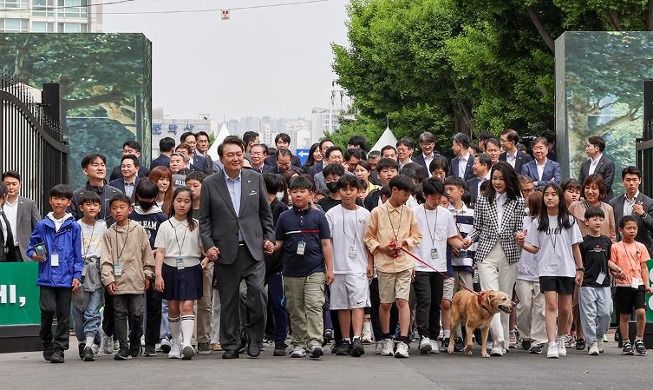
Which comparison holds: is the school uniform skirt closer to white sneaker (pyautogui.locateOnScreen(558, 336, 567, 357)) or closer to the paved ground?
the paved ground

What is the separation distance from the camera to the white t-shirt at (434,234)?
15055mm

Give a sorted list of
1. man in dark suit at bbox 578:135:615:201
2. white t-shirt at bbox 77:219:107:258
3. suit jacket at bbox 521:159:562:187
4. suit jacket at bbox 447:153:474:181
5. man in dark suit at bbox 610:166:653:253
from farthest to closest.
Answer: suit jacket at bbox 521:159:562:187, suit jacket at bbox 447:153:474:181, man in dark suit at bbox 578:135:615:201, man in dark suit at bbox 610:166:653:253, white t-shirt at bbox 77:219:107:258

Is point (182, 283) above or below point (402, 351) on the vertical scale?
above

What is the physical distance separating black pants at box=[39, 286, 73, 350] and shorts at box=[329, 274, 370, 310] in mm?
2591

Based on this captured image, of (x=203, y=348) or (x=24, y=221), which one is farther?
(x=24, y=221)

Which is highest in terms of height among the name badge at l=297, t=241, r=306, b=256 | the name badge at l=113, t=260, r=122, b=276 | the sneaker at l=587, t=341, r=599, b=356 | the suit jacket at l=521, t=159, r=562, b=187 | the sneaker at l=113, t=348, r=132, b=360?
the suit jacket at l=521, t=159, r=562, b=187

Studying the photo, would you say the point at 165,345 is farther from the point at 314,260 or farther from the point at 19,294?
the point at 314,260

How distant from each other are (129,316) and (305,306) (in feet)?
5.62

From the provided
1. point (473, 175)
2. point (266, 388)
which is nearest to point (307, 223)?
point (266, 388)

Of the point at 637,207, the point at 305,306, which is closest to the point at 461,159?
the point at 637,207

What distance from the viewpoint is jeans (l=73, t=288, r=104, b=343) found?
14.3m

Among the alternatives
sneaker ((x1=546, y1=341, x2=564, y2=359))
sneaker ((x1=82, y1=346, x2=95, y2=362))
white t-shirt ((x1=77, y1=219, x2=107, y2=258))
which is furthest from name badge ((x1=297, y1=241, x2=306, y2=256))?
sneaker ((x1=546, y1=341, x2=564, y2=359))

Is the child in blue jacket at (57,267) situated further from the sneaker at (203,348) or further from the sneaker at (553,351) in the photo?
the sneaker at (553,351)

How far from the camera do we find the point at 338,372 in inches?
504
